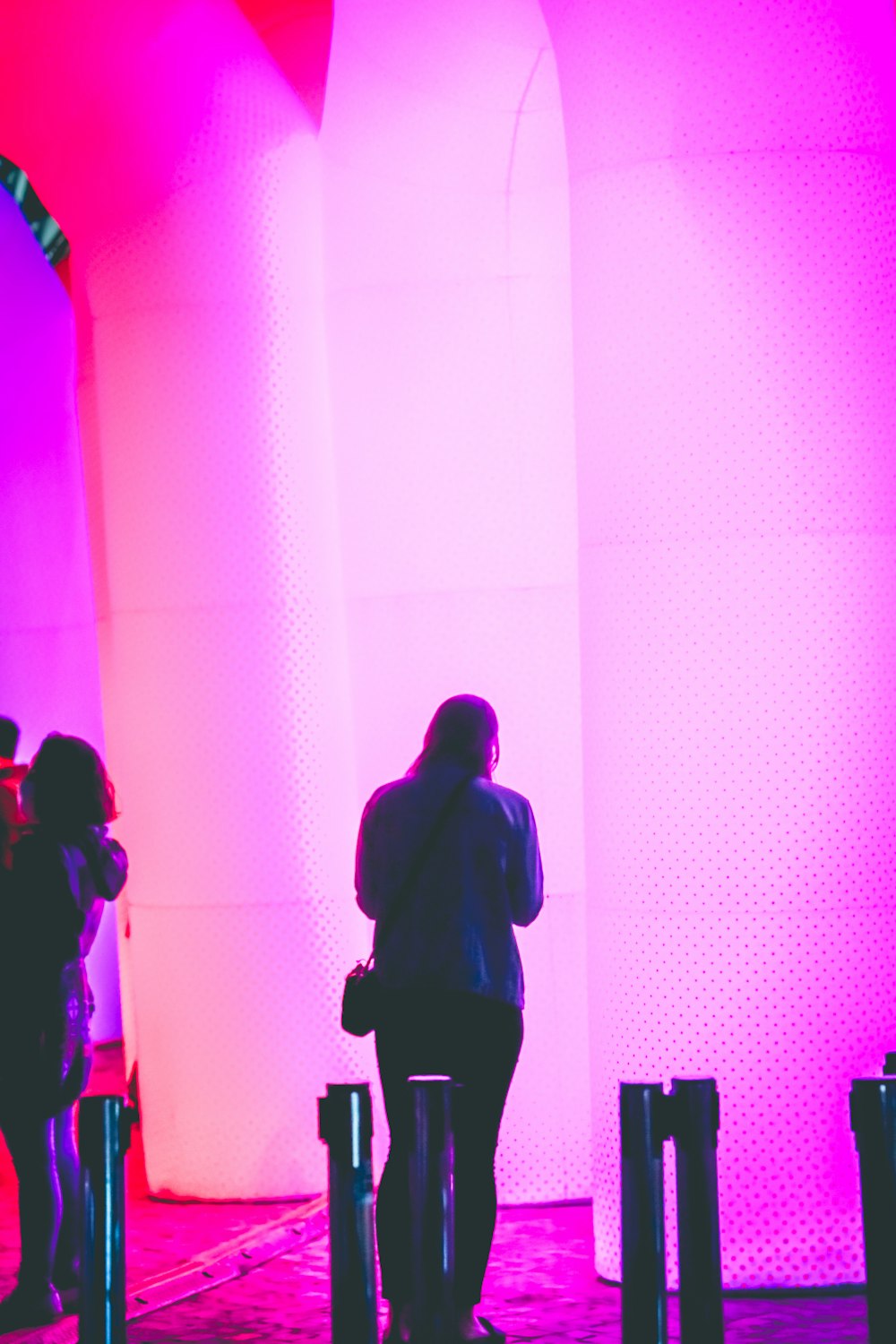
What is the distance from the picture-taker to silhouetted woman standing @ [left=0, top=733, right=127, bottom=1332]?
498cm

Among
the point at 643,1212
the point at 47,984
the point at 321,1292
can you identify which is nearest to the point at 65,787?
the point at 47,984

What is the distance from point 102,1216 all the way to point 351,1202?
0.51 metres

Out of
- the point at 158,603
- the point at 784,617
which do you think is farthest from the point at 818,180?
the point at 158,603

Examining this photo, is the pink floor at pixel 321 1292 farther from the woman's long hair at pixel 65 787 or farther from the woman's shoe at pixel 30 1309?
the woman's long hair at pixel 65 787

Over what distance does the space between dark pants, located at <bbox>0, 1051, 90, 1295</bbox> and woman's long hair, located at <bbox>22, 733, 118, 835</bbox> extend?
65 cm

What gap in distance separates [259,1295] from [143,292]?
11.3 ft

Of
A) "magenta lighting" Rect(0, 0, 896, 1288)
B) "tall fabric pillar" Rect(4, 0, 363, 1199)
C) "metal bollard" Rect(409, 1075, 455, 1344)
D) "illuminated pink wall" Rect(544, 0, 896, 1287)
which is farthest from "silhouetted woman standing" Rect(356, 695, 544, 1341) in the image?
"tall fabric pillar" Rect(4, 0, 363, 1199)

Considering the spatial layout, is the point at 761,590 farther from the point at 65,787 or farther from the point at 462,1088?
the point at 65,787

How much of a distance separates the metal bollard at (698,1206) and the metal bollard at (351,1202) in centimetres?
61

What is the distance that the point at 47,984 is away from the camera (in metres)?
4.99

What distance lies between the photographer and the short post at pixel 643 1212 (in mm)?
3611

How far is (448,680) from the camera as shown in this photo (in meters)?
6.59

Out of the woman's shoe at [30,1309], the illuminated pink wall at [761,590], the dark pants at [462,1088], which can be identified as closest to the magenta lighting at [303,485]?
the illuminated pink wall at [761,590]

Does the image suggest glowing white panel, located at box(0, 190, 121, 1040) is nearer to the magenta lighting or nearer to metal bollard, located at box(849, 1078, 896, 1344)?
the magenta lighting
